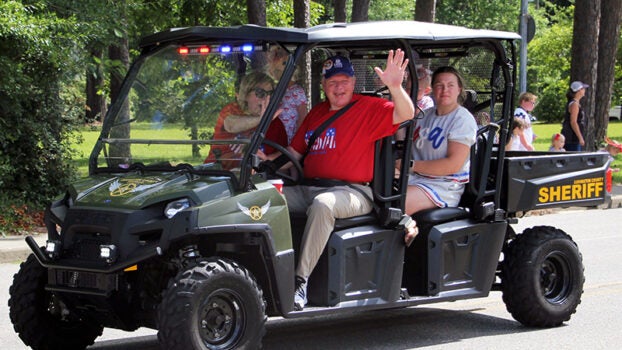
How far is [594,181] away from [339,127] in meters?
2.38

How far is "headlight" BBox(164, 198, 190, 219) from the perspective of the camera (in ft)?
18.9

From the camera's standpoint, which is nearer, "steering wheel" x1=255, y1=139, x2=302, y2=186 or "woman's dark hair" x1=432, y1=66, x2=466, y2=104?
"steering wheel" x1=255, y1=139, x2=302, y2=186

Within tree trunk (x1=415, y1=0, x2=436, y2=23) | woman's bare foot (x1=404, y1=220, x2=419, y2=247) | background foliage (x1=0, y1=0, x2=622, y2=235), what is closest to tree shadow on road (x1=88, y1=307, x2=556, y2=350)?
woman's bare foot (x1=404, y1=220, x2=419, y2=247)

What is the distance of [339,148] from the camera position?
6.71 m

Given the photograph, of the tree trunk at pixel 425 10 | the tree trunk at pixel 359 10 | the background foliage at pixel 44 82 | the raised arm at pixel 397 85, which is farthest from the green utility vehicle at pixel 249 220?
the tree trunk at pixel 359 10

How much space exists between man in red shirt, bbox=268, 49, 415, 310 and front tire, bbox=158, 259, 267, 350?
1.66 ft

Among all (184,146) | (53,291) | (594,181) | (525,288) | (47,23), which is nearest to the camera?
(53,291)

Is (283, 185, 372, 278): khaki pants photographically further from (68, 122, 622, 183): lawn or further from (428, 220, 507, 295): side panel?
(68, 122, 622, 183): lawn

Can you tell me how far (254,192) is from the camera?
6.05 metres

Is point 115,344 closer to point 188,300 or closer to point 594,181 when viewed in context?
point 188,300

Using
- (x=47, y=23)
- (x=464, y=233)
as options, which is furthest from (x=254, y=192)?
(x=47, y=23)

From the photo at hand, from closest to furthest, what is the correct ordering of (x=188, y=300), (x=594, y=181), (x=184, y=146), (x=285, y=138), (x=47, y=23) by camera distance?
(x=188, y=300)
(x=184, y=146)
(x=285, y=138)
(x=594, y=181)
(x=47, y=23)

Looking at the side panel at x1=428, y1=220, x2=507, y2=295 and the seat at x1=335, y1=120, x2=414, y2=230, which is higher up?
the seat at x1=335, y1=120, x2=414, y2=230

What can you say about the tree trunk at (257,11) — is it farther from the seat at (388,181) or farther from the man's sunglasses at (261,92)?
the man's sunglasses at (261,92)
